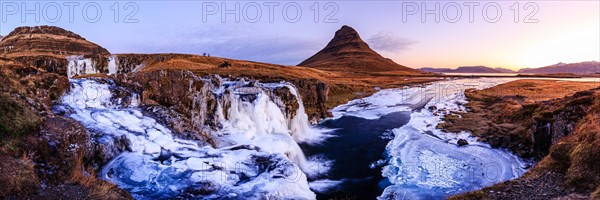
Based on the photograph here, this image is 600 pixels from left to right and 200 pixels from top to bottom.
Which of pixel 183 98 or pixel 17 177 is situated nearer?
pixel 17 177

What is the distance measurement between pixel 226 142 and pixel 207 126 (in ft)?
8.14

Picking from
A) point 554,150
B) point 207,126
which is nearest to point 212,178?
point 207,126

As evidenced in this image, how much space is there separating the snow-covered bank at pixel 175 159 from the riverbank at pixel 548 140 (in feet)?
23.3

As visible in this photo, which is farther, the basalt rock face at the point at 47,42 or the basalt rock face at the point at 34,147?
the basalt rock face at the point at 47,42

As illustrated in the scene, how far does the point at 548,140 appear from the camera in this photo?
20828mm

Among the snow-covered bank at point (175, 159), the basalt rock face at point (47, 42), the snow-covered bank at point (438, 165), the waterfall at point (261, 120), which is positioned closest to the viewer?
the snow-covered bank at point (175, 159)

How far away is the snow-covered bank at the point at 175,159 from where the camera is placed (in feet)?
41.2

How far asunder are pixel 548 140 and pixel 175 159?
21.3 meters

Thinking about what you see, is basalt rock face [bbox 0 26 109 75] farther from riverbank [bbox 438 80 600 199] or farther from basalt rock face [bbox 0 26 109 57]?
riverbank [bbox 438 80 600 199]

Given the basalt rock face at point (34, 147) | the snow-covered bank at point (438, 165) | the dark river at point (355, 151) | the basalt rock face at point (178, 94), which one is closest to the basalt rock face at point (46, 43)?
the basalt rock face at point (178, 94)

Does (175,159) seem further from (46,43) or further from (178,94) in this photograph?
(46,43)

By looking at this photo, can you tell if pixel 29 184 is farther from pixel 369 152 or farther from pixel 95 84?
pixel 369 152

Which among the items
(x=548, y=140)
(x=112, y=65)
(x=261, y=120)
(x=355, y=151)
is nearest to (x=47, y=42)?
(x=112, y=65)

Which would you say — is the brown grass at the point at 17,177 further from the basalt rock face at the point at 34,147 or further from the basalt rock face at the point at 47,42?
the basalt rock face at the point at 47,42
